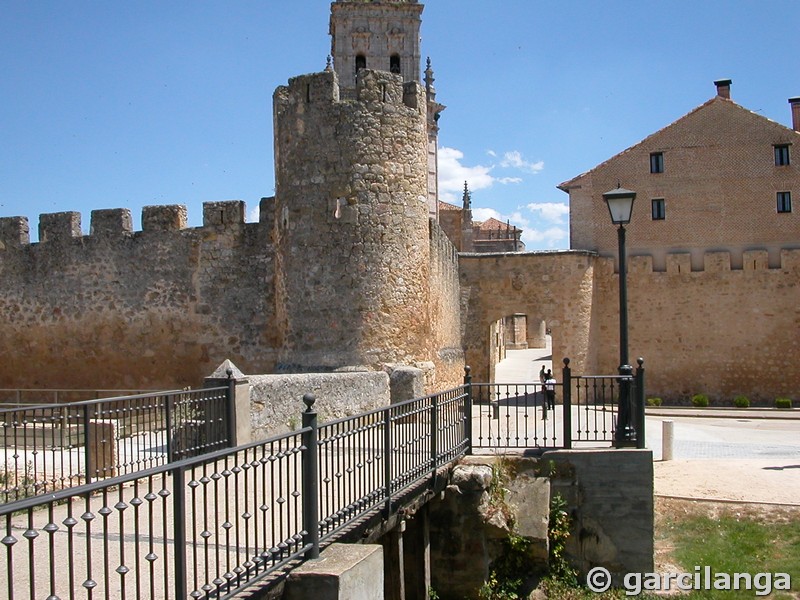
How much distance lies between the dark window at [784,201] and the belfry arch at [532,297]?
6.71 metres

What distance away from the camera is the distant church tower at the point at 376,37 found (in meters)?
55.8

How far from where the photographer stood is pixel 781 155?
28.2 m

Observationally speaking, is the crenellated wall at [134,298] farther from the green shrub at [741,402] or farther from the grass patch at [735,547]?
the green shrub at [741,402]

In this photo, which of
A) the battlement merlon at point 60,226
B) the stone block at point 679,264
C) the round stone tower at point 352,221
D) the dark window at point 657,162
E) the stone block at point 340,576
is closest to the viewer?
the stone block at point 340,576

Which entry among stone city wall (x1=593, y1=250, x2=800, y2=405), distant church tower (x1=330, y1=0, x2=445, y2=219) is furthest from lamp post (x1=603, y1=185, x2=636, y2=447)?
distant church tower (x1=330, y1=0, x2=445, y2=219)

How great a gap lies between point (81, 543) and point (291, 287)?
34.0ft

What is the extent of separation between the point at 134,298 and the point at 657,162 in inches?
718

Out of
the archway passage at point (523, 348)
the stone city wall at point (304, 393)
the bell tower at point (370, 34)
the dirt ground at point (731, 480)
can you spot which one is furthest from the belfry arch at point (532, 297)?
the bell tower at point (370, 34)

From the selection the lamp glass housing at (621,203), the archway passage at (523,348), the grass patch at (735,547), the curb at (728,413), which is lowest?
the grass patch at (735,547)

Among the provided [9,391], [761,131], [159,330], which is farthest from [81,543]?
[761,131]

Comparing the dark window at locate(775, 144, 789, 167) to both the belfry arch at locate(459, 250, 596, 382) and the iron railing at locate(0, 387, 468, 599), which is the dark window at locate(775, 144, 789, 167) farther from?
the iron railing at locate(0, 387, 468, 599)

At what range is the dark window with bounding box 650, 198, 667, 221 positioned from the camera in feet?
94.7

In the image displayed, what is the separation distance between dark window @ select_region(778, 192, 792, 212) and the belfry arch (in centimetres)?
671


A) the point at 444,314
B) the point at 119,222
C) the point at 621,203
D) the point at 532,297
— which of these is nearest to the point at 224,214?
the point at 119,222
